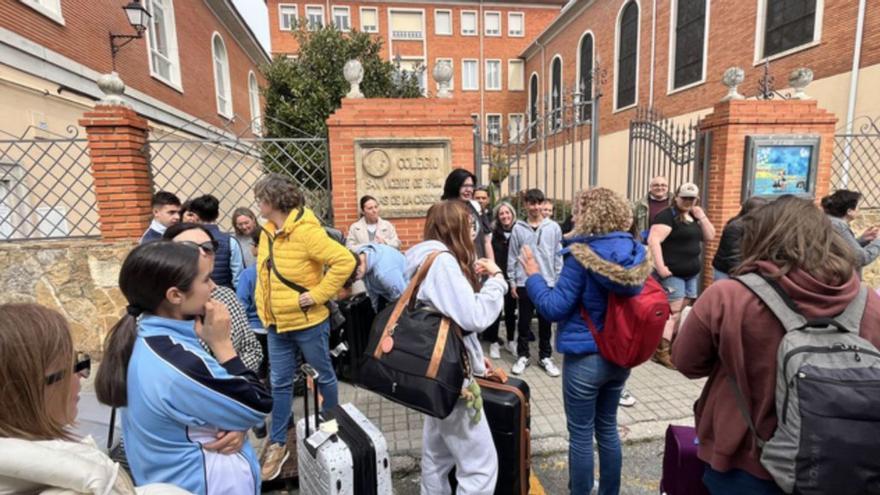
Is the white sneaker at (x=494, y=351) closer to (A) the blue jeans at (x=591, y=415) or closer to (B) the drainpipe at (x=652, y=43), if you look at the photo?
(A) the blue jeans at (x=591, y=415)

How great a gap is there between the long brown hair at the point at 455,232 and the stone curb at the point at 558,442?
165cm

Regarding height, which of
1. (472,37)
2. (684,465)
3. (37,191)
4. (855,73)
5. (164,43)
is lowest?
(684,465)

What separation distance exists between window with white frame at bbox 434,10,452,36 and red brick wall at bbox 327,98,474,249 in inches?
1150

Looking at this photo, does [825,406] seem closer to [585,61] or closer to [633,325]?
[633,325]

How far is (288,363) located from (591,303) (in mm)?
2094

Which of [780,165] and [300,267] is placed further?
[780,165]

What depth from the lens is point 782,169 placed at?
18.6ft

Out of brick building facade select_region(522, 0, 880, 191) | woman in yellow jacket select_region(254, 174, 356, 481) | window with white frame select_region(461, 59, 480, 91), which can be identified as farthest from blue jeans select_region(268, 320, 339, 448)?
window with white frame select_region(461, 59, 480, 91)

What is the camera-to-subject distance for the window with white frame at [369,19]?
2994 centimetres

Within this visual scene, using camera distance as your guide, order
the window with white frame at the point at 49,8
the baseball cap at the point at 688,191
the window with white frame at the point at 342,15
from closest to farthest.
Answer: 1. the baseball cap at the point at 688,191
2. the window with white frame at the point at 49,8
3. the window with white frame at the point at 342,15

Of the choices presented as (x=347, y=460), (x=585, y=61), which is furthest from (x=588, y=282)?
(x=585, y=61)

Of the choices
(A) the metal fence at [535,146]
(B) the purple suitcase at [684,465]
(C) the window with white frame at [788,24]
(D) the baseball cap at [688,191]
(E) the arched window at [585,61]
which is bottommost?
(B) the purple suitcase at [684,465]

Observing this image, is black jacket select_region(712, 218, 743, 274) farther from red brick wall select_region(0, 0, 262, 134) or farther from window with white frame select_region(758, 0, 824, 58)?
window with white frame select_region(758, 0, 824, 58)

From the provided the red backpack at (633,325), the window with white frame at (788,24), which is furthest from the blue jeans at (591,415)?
the window with white frame at (788,24)
